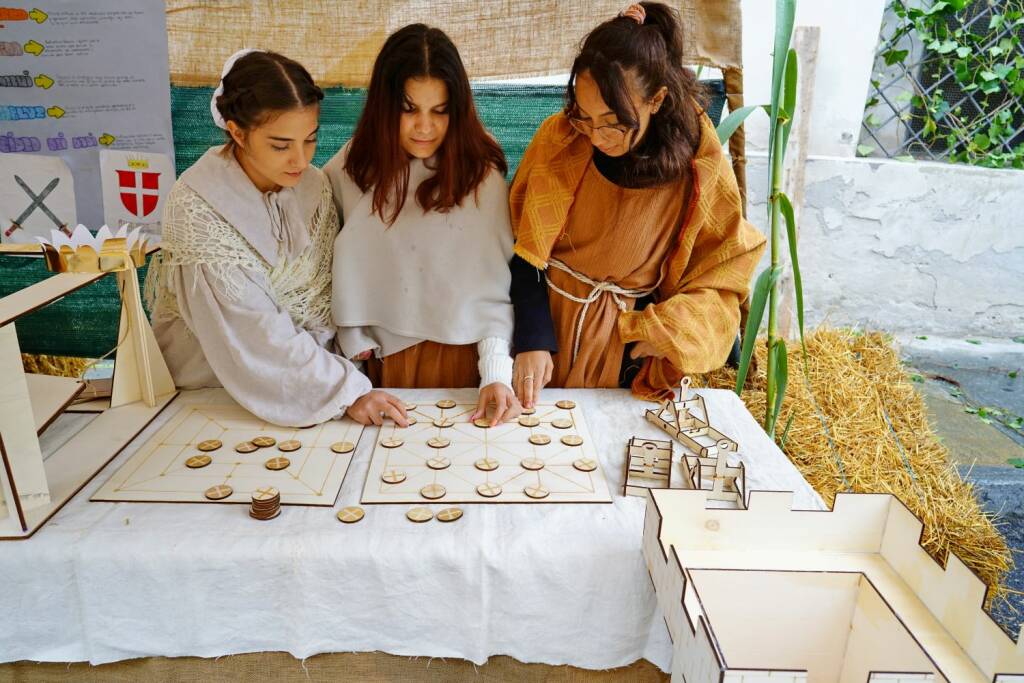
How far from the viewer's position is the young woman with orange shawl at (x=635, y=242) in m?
1.51

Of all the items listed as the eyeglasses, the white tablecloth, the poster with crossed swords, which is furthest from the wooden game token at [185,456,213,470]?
the poster with crossed swords

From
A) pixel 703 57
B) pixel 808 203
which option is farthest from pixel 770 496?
pixel 808 203

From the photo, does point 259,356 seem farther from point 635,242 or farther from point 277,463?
point 635,242

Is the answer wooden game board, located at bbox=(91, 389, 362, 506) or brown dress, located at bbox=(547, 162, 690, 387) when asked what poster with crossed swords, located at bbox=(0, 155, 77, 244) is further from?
brown dress, located at bbox=(547, 162, 690, 387)

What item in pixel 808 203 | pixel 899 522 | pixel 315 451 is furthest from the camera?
pixel 808 203

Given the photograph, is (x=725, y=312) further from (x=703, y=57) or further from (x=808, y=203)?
(x=808, y=203)

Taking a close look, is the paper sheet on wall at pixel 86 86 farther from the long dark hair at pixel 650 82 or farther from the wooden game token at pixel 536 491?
the wooden game token at pixel 536 491

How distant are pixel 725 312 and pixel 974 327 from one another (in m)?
2.92

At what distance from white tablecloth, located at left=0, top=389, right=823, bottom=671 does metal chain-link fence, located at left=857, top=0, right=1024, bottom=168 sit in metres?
3.41

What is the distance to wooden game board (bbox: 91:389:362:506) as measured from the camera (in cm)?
120

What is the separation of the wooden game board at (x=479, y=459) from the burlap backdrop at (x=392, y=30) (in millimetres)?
1365

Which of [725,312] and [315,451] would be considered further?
[725,312]

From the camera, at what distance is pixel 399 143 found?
1562 millimetres

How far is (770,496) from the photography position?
3.56 ft
